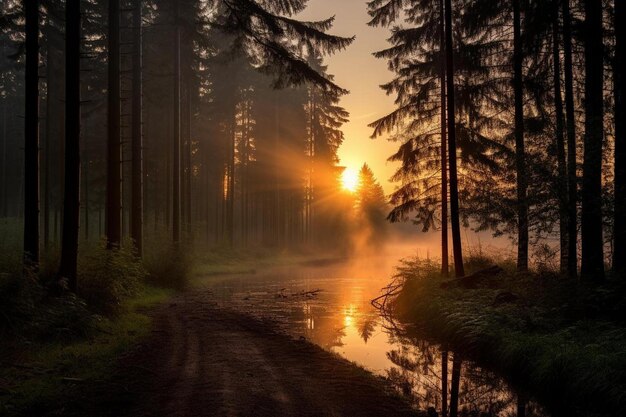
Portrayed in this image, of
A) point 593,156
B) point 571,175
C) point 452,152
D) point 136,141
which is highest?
point 136,141

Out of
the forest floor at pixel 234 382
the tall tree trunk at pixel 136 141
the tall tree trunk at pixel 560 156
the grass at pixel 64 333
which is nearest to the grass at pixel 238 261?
the tall tree trunk at pixel 136 141

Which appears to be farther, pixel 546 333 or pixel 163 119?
pixel 163 119

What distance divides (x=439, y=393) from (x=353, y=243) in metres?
55.2

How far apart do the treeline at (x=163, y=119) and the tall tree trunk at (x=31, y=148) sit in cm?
3

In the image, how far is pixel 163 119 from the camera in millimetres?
35250

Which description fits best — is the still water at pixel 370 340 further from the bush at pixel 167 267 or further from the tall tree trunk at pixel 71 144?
the tall tree trunk at pixel 71 144

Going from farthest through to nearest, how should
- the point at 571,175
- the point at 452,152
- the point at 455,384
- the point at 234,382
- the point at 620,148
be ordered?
1. the point at 452,152
2. the point at 571,175
3. the point at 620,148
4. the point at 455,384
5. the point at 234,382

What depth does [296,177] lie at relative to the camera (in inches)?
1959

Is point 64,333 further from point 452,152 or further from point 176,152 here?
point 176,152

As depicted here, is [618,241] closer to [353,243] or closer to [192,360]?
[192,360]

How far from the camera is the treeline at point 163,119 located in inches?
459

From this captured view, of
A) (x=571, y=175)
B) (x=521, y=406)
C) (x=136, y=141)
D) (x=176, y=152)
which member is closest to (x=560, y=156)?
(x=571, y=175)

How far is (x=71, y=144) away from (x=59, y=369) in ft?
19.0

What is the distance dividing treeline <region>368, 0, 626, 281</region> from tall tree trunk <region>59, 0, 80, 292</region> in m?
11.4
